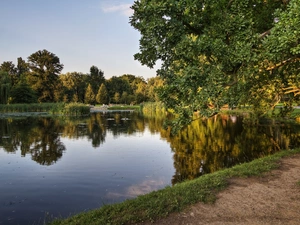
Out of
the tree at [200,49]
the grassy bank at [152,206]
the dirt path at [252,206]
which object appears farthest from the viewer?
the tree at [200,49]

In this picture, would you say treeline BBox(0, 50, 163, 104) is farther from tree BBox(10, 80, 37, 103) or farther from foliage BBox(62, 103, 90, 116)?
foliage BBox(62, 103, 90, 116)

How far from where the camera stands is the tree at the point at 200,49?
6.66m

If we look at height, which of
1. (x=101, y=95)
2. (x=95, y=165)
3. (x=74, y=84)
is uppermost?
(x=74, y=84)

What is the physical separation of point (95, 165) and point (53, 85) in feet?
242

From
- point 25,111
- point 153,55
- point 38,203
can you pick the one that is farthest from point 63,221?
point 25,111

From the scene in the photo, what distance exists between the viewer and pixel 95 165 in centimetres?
1380

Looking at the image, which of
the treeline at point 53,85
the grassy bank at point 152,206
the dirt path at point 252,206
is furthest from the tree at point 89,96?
the dirt path at point 252,206

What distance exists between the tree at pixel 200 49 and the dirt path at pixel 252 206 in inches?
96.1

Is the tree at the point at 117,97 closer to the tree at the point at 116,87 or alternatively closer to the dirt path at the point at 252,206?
the tree at the point at 116,87

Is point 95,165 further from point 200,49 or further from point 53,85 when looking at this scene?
point 53,85

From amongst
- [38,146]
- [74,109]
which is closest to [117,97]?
[74,109]

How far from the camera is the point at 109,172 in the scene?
12.5 meters

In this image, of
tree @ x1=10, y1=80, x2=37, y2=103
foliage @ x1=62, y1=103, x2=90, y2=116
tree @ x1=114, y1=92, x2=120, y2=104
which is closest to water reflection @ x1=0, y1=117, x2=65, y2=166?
foliage @ x1=62, y1=103, x2=90, y2=116

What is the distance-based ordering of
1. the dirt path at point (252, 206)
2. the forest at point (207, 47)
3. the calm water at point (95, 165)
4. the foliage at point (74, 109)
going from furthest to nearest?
the foliage at point (74, 109), the calm water at point (95, 165), the forest at point (207, 47), the dirt path at point (252, 206)
